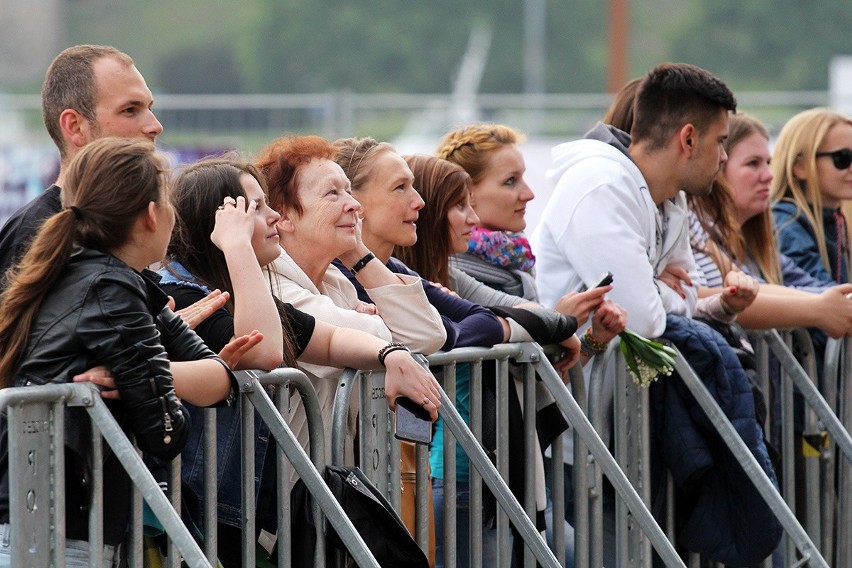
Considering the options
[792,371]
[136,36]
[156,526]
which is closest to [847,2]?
[136,36]

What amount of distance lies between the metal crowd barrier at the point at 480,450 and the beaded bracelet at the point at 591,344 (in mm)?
396

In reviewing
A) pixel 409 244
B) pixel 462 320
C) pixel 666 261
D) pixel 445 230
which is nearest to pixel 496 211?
pixel 445 230

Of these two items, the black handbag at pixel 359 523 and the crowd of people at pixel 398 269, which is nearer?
the crowd of people at pixel 398 269

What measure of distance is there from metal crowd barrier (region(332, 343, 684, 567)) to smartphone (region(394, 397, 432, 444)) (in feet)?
0.37

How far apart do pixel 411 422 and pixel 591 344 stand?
1.25m

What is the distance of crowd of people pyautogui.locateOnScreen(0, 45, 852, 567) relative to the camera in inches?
108

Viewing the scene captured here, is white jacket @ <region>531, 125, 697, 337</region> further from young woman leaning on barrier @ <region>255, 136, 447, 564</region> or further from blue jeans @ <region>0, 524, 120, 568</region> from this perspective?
blue jeans @ <region>0, 524, 120, 568</region>

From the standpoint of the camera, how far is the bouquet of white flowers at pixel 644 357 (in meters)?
4.34

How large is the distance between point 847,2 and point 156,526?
144 feet

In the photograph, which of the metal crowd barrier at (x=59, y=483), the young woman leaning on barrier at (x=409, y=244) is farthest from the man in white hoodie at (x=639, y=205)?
the metal crowd barrier at (x=59, y=483)

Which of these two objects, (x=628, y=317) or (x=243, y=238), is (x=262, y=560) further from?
(x=628, y=317)

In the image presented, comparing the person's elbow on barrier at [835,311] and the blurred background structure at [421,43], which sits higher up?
the blurred background structure at [421,43]

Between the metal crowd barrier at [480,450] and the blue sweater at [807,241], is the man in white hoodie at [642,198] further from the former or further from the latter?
the blue sweater at [807,241]

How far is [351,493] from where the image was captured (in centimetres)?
322
